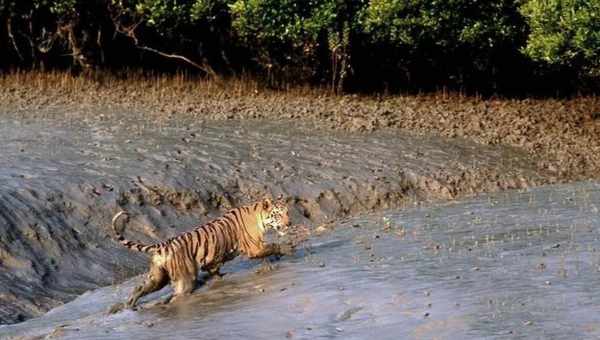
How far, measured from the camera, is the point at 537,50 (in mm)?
21688

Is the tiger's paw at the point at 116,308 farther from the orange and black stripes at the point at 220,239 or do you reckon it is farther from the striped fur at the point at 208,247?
the orange and black stripes at the point at 220,239

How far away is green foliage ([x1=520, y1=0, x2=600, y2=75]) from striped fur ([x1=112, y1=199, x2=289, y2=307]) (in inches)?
370

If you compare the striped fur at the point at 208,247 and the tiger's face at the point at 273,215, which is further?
the tiger's face at the point at 273,215

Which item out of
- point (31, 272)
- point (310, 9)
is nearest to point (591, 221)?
point (31, 272)

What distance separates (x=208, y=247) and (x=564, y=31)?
10552 millimetres

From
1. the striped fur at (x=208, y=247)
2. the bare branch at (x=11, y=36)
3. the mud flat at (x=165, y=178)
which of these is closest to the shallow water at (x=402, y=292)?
the striped fur at (x=208, y=247)

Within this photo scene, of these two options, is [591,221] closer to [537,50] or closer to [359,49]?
[537,50]

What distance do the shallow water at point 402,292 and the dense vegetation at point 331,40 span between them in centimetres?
769

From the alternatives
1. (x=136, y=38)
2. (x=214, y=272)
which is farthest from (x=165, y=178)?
(x=136, y=38)

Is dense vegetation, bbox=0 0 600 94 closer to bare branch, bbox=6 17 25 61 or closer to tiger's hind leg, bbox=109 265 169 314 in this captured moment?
bare branch, bbox=6 17 25 61

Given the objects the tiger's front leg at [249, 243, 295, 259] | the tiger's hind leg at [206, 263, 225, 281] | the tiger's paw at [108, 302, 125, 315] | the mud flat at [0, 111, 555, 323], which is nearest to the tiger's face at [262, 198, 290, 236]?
the tiger's front leg at [249, 243, 295, 259]

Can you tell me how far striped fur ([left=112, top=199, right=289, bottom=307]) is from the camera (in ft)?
39.5

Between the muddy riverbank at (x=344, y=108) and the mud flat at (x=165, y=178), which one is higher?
the muddy riverbank at (x=344, y=108)

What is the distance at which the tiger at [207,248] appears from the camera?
12.1 metres
